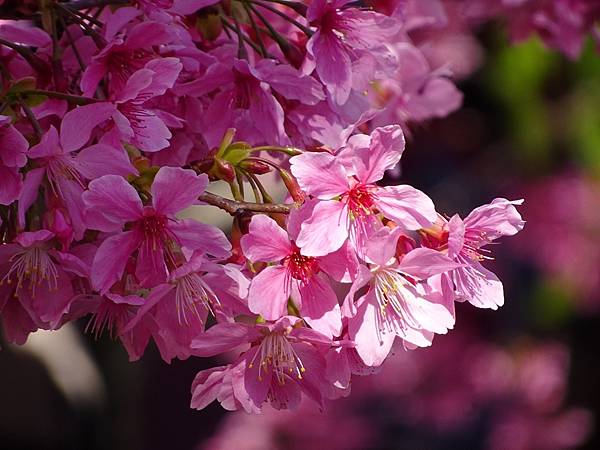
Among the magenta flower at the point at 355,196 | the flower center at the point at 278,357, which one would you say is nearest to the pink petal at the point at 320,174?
the magenta flower at the point at 355,196

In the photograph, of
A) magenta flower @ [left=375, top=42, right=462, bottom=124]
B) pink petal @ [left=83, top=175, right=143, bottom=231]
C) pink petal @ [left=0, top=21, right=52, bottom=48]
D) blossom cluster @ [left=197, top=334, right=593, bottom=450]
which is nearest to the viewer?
pink petal @ [left=83, top=175, right=143, bottom=231]

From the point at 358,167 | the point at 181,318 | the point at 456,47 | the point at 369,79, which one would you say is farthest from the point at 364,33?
the point at 456,47

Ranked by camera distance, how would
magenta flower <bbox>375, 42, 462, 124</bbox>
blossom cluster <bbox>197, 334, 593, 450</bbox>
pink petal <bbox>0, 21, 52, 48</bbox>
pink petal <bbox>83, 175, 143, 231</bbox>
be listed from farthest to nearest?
blossom cluster <bbox>197, 334, 593, 450</bbox>, magenta flower <bbox>375, 42, 462, 124</bbox>, pink petal <bbox>0, 21, 52, 48</bbox>, pink petal <bbox>83, 175, 143, 231</bbox>

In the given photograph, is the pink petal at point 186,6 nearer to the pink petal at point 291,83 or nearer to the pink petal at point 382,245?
the pink petal at point 291,83

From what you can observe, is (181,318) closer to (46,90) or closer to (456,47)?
(46,90)

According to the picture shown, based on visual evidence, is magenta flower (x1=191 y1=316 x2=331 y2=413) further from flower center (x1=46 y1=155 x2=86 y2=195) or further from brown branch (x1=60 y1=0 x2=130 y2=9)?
brown branch (x1=60 y1=0 x2=130 y2=9)

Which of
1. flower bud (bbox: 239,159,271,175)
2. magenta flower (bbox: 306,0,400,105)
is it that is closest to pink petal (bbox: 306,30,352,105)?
magenta flower (bbox: 306,0,400,105)

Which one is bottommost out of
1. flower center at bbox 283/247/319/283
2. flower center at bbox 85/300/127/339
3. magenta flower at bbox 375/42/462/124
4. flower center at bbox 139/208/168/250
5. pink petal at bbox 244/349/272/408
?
magenta flower at bbox 375/42/462/124
